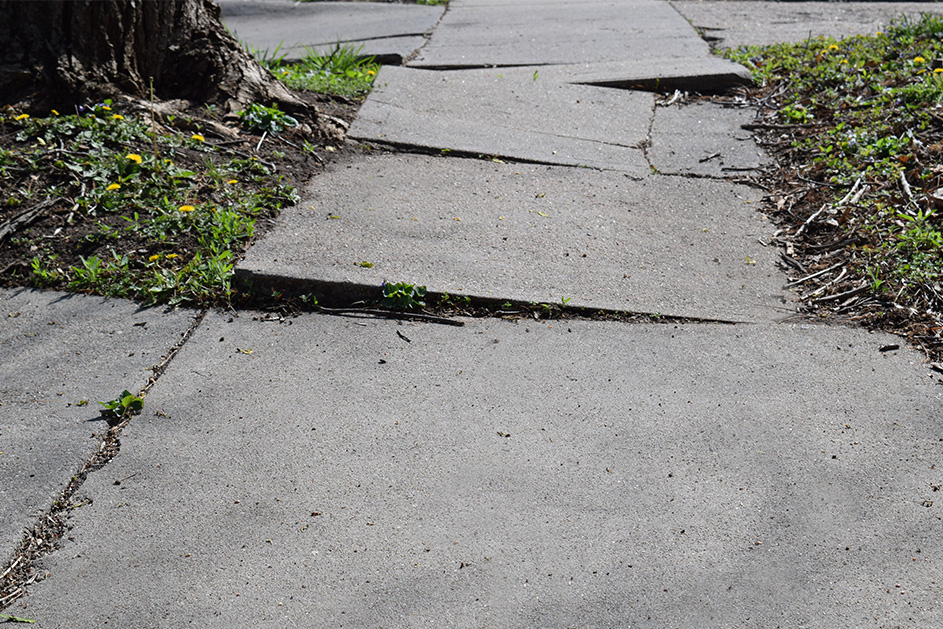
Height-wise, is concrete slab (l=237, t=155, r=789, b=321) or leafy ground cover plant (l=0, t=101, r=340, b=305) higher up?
leafy ground cover plant (l=0, t=101, r=340, b=305)

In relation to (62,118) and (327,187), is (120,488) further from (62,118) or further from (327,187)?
(62,118)

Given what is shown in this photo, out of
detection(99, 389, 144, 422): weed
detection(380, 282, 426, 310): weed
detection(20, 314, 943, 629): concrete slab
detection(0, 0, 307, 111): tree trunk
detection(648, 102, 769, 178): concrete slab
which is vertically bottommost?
detection(20, 314, 943, 629): concrete slab

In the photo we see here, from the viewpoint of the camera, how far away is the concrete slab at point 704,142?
4719mm

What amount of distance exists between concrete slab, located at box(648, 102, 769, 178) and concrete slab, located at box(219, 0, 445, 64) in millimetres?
2231

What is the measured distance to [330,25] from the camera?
7395 millimetres

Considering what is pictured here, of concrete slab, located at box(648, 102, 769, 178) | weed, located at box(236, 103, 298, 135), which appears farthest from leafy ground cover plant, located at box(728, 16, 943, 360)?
weed, located at box(236, 103, 298, 135)

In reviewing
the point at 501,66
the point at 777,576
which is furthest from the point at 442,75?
the point at 777,576

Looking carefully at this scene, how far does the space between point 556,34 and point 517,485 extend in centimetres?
530

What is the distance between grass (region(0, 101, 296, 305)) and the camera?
3.45 m

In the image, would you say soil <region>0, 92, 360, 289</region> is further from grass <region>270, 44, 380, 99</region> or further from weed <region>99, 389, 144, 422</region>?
weed <region>99, 389, 144, 422</region>

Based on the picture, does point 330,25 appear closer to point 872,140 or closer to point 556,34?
point 556,34

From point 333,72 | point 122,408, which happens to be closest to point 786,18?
point 333,72

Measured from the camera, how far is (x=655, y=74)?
19.1 feet

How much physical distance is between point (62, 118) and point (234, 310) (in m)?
1.77
